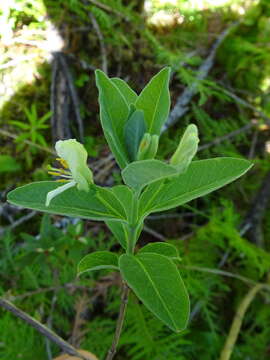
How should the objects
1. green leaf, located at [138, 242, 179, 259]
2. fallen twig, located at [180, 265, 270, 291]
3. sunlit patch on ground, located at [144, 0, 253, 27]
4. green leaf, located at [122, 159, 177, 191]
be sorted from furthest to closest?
1. sunlit patch on ground, located at [144, 0, 253, 27]
2. fallen twig, located at [180, 265, 270, 291]
3. green leaf, located at [138, 242, 179, 259]
4. green leaf, located at [122, 159, 177, 191]

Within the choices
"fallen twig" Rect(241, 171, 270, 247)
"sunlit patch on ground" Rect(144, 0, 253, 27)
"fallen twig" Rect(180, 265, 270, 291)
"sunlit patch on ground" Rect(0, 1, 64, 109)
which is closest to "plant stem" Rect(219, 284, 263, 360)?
"fallen twig" Rect(180, 265, 270, 291)

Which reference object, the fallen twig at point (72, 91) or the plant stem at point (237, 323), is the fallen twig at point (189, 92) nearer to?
the fallen twig at point (72, 91)

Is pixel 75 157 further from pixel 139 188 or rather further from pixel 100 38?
pixel 100 38

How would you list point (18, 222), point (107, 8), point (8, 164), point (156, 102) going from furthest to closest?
1. point (107, 8)
2. point (8, 164)
3. point (18, 222)
4. point (156, 102)

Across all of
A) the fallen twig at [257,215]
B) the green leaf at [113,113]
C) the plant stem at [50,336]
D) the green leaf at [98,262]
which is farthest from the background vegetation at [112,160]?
the green leaf at [113,113]

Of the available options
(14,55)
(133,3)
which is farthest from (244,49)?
(14,55)

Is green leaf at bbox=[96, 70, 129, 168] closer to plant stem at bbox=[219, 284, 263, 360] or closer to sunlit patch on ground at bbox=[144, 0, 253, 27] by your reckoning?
plant stem at bbox=[219, 284, 263, 360]

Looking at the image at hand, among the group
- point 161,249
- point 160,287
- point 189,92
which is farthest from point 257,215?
point 160,287
